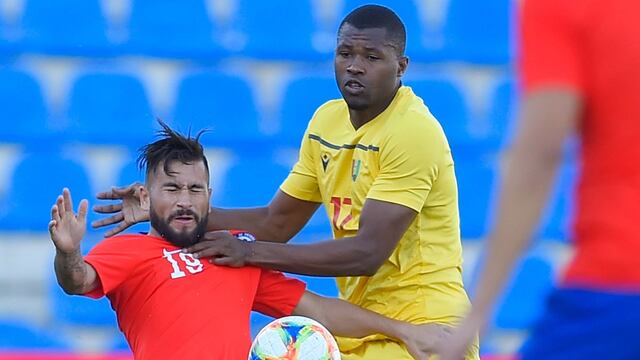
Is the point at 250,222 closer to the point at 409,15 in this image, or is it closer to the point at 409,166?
the point at 409,166

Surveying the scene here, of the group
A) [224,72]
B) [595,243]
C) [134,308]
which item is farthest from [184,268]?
[224,72]

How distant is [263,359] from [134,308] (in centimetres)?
52

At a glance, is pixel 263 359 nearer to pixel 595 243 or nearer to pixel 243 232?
pixel 243 232

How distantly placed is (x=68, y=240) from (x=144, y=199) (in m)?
0.53

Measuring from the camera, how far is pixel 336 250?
420 centimetres

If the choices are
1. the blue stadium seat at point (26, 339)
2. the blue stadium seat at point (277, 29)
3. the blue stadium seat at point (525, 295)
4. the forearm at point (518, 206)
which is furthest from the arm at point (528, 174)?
the blue stadium seat at point (277, 29)

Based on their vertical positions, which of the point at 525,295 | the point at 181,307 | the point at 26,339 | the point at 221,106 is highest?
the point at 221,106

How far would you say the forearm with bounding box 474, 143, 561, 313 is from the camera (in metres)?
2.28

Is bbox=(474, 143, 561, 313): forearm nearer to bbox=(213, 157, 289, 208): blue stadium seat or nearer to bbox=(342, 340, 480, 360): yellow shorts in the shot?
bbox=(342, 340, 480, 360): yellow shorts

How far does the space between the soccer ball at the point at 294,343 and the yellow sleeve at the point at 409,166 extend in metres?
0.50

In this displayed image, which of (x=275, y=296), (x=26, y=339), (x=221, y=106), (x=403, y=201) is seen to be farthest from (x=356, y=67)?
(x=221, y=106)

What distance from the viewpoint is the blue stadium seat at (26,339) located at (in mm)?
7680

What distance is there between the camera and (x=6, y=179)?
8.70m

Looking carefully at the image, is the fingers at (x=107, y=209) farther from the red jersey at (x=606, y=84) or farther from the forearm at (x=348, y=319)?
the red jersey at (x=606, y=84)
